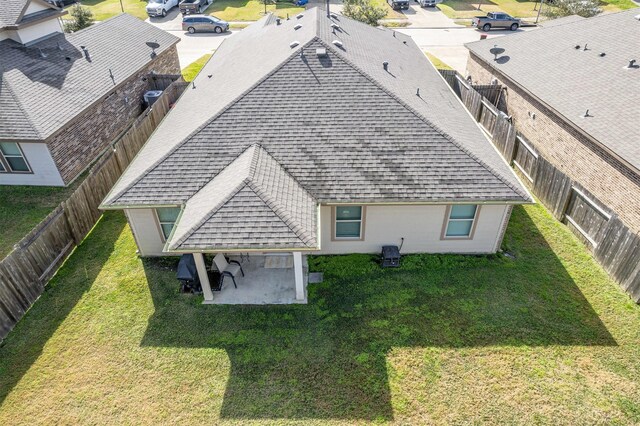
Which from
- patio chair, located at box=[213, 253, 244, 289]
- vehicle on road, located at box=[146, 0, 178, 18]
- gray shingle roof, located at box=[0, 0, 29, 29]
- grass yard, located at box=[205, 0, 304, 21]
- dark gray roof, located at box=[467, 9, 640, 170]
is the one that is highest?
gray shingle roof, located at box=[0, 0, 29, 29]

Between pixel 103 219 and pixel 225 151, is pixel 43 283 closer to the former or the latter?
pixel 103 219

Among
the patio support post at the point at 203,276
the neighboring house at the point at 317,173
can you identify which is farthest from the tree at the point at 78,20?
the patio support post at the point at 203,276

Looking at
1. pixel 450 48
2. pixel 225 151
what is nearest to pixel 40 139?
pixel 225 151

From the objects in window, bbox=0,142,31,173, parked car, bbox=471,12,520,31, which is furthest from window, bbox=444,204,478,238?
parked car, bbox=471,12,520,31

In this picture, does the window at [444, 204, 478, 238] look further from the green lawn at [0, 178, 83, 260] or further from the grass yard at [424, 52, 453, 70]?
the grass yard at [424, 52, 453, 70]

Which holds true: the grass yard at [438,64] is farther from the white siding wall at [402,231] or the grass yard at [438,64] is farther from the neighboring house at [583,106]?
the white siding wall at [402,231]

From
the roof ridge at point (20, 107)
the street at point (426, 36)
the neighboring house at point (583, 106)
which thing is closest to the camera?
the neighboring house at point (583, 106)
